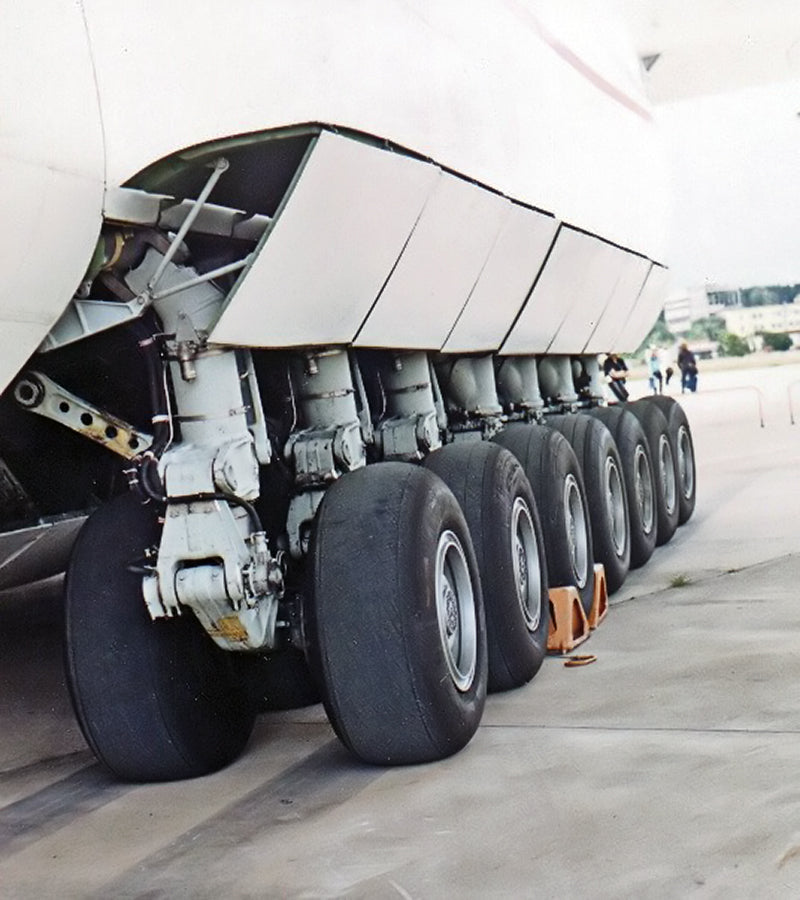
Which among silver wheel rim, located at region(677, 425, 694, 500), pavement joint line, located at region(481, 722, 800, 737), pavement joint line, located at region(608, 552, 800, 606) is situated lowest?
pavement joint line, located at region(608, 552, 800, 606)

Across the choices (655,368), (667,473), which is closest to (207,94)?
(667,473)

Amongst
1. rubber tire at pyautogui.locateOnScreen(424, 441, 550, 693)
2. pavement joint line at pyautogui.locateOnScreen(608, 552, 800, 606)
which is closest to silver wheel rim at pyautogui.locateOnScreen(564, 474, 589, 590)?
pavement joint line at pyautogui.locateOnScreen(608, 552, 800, 606)

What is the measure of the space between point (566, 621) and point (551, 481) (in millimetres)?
766

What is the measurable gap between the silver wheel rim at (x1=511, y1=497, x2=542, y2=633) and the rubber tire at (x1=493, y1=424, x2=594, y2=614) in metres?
0.71

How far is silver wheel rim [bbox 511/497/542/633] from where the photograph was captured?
6680mm

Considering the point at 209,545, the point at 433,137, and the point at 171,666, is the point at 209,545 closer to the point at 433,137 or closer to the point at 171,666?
the point at 171,666

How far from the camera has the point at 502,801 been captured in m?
4.61

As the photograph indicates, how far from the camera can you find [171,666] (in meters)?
5.09

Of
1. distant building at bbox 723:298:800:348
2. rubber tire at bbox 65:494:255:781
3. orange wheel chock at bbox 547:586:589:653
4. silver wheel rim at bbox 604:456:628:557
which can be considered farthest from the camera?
distant building at bbox 723:298:800:348

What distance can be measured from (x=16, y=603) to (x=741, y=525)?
16.3 feet

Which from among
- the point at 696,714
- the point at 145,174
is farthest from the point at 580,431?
the point at 145,174

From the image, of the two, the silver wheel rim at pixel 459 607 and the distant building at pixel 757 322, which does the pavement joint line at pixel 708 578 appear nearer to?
the silver wheel rim at pixel 459 607

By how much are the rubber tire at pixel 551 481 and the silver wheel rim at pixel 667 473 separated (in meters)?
3.06

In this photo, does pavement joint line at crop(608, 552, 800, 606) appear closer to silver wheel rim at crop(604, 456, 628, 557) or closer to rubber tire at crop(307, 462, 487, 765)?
silver wheel rim at crop(604, 456, 628, 557)
